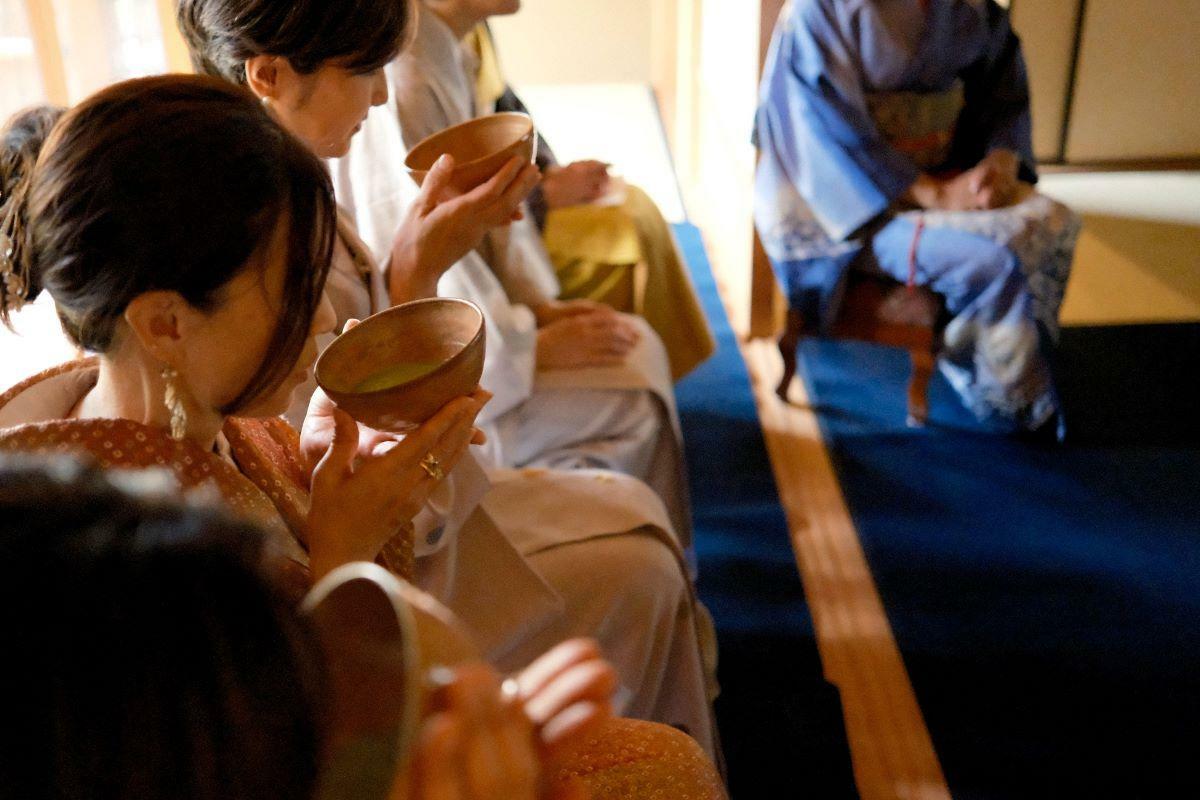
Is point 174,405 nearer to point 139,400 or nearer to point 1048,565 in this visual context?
point 139,400

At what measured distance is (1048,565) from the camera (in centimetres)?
246

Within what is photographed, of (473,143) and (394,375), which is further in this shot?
(473,143)

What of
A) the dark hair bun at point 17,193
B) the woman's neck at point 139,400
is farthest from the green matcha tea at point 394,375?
the dark hair bun at point 17,193

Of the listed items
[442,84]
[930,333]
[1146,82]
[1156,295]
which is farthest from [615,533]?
[1146,82]

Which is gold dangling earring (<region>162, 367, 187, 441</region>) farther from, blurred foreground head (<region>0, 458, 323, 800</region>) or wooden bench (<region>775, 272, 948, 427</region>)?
wooden bench (<region>775, 272, 948, 427</region>)

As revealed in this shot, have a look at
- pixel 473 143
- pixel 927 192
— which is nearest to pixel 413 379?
pixel 473 143

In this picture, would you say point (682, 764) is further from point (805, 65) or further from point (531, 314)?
point (805, 65)

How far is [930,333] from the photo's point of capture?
304 centimetres

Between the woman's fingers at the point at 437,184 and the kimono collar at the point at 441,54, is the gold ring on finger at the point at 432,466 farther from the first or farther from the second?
the kimono collar at the point at 441,54

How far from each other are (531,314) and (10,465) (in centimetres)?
172

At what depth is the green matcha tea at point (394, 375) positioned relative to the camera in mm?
1152

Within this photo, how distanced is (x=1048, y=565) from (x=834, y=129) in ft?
4.18

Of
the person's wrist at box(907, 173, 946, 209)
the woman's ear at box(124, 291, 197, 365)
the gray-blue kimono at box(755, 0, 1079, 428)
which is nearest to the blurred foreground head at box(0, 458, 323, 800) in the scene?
the woman's ear at box(124, 291, 197, 365)

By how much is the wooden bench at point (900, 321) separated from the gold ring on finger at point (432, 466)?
6.93ft
